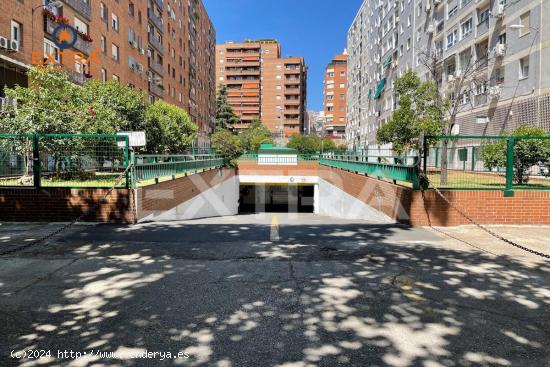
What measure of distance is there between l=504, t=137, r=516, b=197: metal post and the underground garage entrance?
30023 mm

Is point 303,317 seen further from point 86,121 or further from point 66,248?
point 86,121

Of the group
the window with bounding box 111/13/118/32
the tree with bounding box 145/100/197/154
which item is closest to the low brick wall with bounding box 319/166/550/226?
the tree with bounding box 145/100/197/154

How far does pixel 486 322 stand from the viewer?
3.69 metres

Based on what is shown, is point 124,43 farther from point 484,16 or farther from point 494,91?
point 494,91

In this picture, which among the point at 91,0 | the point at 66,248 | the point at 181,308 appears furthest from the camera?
the point at 91,0

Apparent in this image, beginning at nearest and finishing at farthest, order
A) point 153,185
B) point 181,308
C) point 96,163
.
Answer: point 181,308, point 96,163, point 153,185

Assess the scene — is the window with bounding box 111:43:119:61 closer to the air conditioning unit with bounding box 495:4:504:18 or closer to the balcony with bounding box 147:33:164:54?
the balcony with bounding box 147:33:164:54

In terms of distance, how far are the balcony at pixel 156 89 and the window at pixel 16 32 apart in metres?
22.3

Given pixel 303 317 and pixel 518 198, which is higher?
pixel 518 198

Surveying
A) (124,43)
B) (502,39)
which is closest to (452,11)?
(502,39)

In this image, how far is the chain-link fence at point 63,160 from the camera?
9000 mm

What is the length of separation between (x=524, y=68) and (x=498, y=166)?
2015 cm

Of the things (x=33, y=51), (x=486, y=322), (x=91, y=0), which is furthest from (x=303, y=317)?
(x=91, y=0)

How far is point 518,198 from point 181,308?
7.68m
